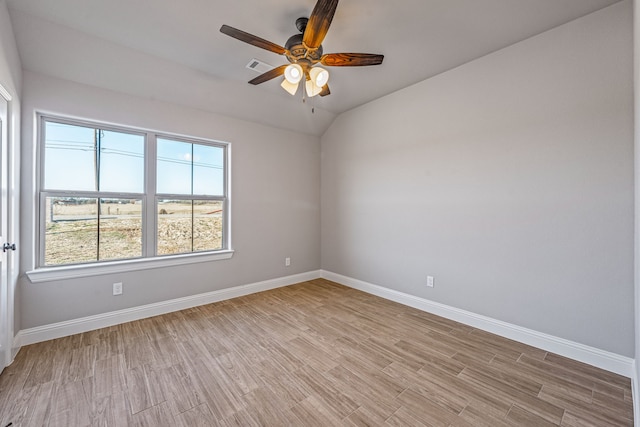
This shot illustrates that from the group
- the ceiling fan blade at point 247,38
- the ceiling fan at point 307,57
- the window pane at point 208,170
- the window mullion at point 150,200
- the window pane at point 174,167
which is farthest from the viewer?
the window pane at point 208,170

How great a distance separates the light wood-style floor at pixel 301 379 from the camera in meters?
1.63

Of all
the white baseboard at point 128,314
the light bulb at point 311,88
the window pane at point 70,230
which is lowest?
the white baseboard at point 128,314

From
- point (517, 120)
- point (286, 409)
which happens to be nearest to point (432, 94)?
point (517, 120)

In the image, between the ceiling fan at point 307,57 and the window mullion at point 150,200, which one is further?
the window mullion at point 150,200

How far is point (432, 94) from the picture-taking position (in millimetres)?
3129

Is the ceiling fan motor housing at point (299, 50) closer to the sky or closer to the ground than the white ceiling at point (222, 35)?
closer to the ground

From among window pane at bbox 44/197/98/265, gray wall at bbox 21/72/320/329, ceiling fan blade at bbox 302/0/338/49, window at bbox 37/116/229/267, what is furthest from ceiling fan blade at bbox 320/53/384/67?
window pane at bbox 44/197/98/265

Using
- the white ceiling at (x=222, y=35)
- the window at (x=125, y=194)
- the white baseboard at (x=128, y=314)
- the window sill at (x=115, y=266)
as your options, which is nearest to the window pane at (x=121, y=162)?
the window at (x=125, y=194)

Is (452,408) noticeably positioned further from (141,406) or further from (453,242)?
(141,406)

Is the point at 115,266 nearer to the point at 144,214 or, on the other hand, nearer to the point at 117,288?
the point at 117,288

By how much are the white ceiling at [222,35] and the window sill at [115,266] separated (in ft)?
6.06

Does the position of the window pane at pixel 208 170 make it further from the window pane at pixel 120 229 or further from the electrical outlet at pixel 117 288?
the electrical outlet at pixel 117 288

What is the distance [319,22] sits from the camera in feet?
5.64

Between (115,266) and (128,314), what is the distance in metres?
0.55
